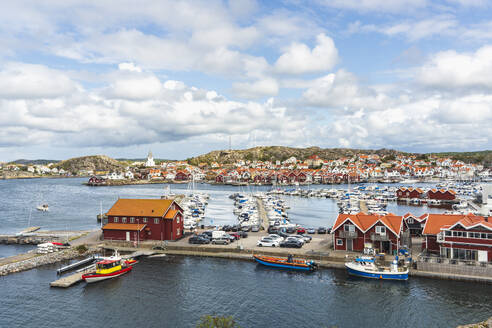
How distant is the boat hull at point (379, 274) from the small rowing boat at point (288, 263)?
2.87m

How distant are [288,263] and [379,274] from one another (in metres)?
7.04

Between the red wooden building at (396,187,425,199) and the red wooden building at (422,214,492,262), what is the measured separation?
63364mm

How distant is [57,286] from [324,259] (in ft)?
67.5

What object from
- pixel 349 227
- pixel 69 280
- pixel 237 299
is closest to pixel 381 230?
pixel 349 227

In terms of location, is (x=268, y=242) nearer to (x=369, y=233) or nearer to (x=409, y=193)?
(x=369, y=233)

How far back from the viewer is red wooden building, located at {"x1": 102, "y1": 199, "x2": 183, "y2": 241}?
122ft

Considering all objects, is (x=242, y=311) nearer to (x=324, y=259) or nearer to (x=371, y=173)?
(x=324, y=259)

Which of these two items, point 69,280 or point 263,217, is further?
point 263,217

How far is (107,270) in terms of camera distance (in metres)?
28.8

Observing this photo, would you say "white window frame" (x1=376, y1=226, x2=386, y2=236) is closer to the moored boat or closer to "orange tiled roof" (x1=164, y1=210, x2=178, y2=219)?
"orange tiled roof" (x1=164, y1=210, x2=178, y2=219)

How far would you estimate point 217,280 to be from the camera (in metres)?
28.2

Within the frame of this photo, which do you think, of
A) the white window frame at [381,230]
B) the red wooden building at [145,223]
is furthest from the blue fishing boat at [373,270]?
the red wooden building at [145,223]

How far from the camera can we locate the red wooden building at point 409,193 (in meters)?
89.4

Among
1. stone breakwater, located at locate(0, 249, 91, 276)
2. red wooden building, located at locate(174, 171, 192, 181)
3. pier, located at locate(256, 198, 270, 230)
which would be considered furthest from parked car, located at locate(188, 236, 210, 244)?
red wooden building, located at locate(174, 171, 192, 181)
